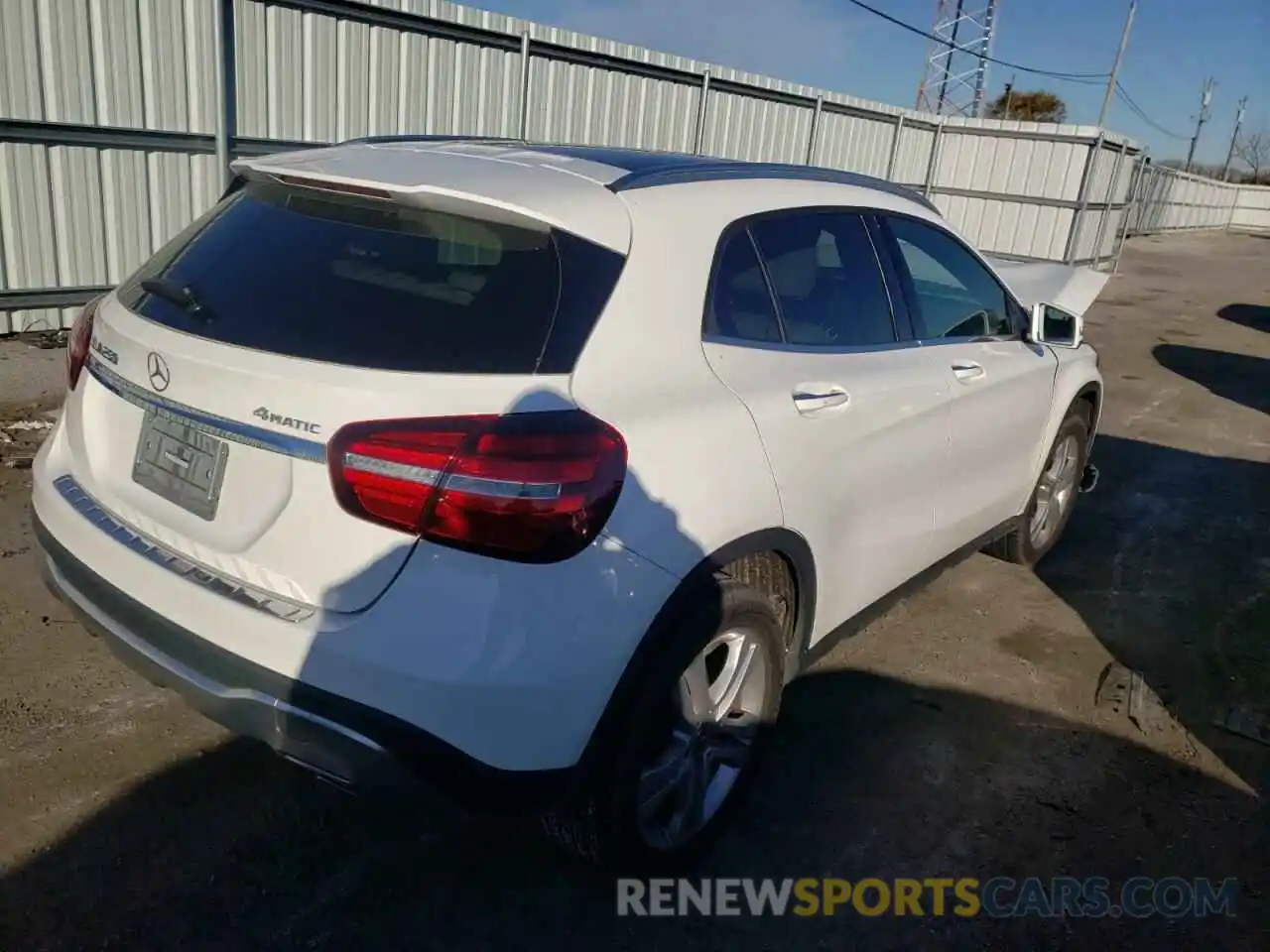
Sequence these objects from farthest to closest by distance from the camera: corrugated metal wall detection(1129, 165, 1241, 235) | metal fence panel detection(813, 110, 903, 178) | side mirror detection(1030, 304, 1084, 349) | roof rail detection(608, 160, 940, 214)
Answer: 1. corrugated metal wall detection(1129, 165, 1241, 235)
2. metal fence panel detection(813, 110, 903, 178)
3. side mirror detection(1030, 304, 1084, 349)
4. roof rail detection(608, 160, 940, 214)

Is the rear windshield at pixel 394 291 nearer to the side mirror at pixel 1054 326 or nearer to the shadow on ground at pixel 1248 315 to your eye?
the side mirror at pixel 1054 326

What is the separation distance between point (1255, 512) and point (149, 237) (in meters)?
7.90

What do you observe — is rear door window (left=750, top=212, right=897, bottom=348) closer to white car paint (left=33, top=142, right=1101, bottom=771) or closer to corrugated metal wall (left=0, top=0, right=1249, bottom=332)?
white car paint (left=33, top=142, right=1101, bottom=771)

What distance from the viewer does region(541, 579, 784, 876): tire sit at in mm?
2287

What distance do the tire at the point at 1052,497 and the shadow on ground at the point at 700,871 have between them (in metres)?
1.47

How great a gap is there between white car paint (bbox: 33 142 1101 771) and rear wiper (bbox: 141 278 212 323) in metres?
0.09

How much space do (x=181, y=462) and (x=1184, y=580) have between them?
4.68 meters

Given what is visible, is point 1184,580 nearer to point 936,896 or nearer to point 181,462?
point 936,896

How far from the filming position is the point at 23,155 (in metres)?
6.88

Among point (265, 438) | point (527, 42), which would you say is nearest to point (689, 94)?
point (527, 42)

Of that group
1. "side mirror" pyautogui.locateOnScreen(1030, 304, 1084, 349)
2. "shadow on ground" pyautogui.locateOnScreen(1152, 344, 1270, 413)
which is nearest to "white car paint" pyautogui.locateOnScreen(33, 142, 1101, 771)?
"side mirror" pyautogui.locateOnScreen(1030, 304, 1084, 349)

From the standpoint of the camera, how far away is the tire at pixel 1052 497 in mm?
4770

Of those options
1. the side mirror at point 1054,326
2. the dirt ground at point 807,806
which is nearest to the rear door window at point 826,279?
the side mirror at point 1054,326

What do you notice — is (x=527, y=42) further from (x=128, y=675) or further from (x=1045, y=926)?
(x=1045, y=926)
